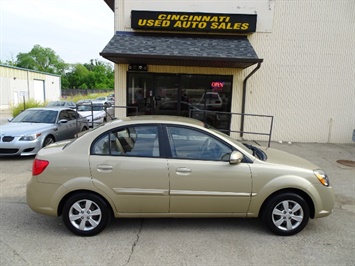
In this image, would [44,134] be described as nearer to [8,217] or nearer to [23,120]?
[23,120]

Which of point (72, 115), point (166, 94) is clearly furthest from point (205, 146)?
point (72, 115)

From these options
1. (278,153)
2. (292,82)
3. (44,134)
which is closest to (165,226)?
(278,153)

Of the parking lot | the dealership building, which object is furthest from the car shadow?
the dealership building

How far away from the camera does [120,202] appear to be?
3459mm

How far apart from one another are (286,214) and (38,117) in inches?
316

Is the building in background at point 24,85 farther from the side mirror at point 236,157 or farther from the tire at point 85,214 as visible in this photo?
the side mirror at point 236,157

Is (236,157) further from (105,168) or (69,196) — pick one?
(69,196)

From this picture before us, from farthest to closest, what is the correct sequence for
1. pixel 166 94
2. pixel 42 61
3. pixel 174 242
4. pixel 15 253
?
pixel 42 61
pixel 166 94
pixel 174 242
pixel 15 253

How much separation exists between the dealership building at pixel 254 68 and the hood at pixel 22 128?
10.8 ft

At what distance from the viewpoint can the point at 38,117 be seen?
8.59 meters

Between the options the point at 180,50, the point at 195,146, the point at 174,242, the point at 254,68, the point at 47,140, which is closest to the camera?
the point at 174,242

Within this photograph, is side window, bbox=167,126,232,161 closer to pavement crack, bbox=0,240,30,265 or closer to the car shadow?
the car shadow

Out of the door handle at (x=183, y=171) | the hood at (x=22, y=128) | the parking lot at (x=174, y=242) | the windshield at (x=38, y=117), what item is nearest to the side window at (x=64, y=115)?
the windshield at (x=38, y=117)

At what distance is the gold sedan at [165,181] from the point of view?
3.40m
